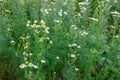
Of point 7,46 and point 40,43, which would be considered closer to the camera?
point 40,43

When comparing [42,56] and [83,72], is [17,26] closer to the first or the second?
[42,56]

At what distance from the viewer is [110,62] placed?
3.75 metres

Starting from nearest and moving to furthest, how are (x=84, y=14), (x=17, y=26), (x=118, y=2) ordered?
(x=17, y=26) < (x=84, y=14) < (x=118, y=2)

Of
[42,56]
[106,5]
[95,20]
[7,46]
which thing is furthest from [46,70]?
[106,5]

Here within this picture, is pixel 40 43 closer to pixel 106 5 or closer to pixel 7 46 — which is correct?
pixel 7 46

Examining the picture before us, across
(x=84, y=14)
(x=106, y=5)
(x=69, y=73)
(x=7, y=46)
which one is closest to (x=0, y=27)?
(x=7, y=46)

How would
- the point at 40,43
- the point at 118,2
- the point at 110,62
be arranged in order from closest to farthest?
1. the point at 40,43
2. the point at 110,62
3. the point at 118,2

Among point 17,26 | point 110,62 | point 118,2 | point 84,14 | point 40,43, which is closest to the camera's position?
point 40,43

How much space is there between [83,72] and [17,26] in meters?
0.96

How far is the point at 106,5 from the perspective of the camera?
15.1ft

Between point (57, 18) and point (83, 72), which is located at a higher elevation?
point (57, 18)

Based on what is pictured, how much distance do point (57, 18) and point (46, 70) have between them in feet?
2.26

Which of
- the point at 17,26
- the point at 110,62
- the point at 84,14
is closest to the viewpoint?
the point at 110,62

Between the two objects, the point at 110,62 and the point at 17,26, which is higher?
the point at 17,26
